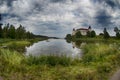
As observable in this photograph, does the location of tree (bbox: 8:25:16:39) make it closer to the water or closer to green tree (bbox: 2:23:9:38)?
green tree (bbox: 2:23:9:38)

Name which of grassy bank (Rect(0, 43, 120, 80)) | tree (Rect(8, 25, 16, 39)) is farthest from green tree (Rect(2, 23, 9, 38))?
grassy bank (Rect(0, 43, 120, 80))

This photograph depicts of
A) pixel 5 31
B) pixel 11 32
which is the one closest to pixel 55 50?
pixel 5 31

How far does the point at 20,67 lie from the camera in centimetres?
1505

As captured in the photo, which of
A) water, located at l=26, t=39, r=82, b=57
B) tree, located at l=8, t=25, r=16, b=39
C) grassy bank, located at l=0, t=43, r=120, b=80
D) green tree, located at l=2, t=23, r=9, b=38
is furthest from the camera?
tree, located at l=8, t=25, r=16, b=39

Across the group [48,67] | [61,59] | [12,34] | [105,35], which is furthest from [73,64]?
[105,35]

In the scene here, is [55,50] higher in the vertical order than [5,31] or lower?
lower

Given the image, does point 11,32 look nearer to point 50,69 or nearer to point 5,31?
point 5,31

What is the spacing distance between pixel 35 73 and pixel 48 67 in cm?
224

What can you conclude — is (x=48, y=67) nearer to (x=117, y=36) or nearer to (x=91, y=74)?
(x=91, y=74)

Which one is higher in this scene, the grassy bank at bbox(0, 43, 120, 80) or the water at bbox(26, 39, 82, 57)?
the grassy bank at bbox(0, 43, 120, 80)

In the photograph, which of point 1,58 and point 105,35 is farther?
point 105,35

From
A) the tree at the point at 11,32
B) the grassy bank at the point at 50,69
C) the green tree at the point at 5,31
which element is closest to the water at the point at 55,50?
the grassy bank at the point at 50,69

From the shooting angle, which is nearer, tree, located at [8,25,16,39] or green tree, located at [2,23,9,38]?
green tree, located at [2,23,9,38]

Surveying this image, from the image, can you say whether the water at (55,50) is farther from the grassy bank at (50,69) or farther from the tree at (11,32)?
the tree at (11,32)
